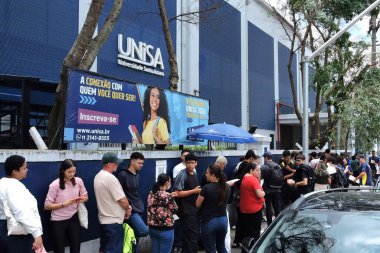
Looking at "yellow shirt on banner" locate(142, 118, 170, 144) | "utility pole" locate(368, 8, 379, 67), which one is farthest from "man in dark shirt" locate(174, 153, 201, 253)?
"utility pole" locate(368, 8, 379, 67)

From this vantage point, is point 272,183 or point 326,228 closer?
point 326,228

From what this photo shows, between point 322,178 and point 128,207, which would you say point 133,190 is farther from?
point 322,178

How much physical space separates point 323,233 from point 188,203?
380 centimetres

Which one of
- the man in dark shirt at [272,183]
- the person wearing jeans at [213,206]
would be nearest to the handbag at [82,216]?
the person wearing jeans at [213,206]

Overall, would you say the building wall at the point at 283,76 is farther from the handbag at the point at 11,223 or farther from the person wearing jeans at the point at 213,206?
the handbag at the point at 11,223

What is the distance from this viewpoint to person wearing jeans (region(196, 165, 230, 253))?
657 cm

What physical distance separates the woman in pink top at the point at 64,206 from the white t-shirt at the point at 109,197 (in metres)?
0.28

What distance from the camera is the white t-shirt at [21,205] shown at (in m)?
4.76

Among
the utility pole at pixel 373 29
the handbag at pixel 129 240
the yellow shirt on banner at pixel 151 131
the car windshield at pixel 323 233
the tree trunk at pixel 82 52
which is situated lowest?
the handbag at pixel 129 240

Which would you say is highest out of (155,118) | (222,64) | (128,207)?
(222,64)

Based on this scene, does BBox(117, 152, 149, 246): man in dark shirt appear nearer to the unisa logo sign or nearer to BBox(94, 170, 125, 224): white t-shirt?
BBox(94, 170, 125, 224): white t-shirt

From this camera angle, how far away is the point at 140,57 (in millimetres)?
21094

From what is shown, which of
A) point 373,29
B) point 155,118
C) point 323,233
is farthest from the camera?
point 373,29

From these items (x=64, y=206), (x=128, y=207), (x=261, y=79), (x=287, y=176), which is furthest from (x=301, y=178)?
(x=261, y=79)
